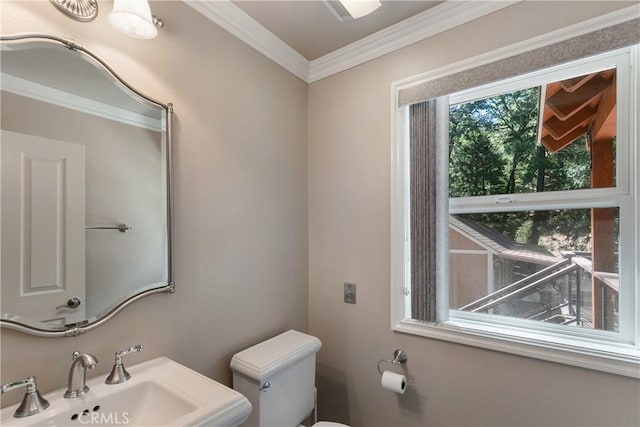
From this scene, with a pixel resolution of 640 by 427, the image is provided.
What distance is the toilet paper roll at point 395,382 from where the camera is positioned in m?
1.47

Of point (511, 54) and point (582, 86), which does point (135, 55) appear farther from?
point (582, 86)

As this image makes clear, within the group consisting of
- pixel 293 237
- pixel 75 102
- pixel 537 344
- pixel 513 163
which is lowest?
pixel 537 344

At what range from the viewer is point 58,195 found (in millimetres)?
932

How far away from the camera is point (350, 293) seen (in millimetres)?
1780

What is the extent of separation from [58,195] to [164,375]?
0.71 meters

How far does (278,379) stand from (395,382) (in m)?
0.60

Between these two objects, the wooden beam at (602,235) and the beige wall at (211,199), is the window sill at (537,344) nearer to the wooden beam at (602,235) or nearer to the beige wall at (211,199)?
the wooden beam at (602,235)

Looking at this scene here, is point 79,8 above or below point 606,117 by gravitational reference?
above

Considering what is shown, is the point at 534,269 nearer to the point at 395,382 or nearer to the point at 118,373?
the point at 395,382

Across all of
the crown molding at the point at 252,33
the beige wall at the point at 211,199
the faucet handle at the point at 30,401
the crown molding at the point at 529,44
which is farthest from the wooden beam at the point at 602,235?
the faucet handle at the point at 30,401

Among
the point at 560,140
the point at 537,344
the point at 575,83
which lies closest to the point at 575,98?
the point at 575,83

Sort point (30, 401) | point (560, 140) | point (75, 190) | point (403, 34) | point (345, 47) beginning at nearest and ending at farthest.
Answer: point (30, 401)
point (75, 190)
point (560, 140)
point (403, 34)
point (345, 47)

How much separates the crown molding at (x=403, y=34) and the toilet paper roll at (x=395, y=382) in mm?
1768

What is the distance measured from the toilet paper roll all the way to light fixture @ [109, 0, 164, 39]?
71.7 inches
